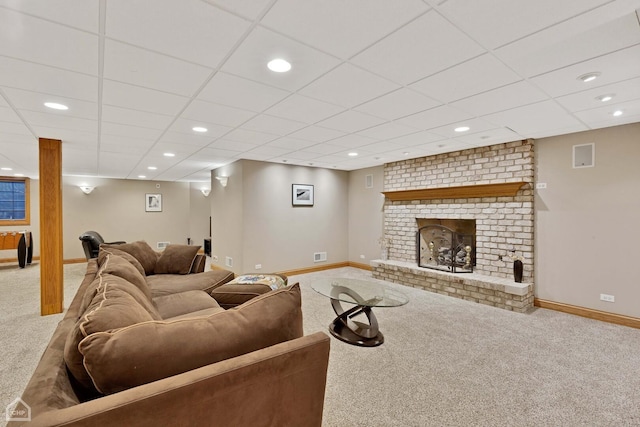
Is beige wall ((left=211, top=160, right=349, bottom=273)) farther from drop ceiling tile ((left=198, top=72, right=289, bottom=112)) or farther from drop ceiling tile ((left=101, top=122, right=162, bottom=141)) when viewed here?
drop ceiling tile ((left=198, top=72, right=289, bottom=112))

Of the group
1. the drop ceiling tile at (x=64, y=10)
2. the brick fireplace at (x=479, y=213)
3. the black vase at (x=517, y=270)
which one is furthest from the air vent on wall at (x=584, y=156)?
the drop ceiling tile at (x=64, y=10)

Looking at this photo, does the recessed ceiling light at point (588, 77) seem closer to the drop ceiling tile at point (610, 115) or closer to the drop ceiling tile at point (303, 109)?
the drop ceiling tile at point (610, 115)

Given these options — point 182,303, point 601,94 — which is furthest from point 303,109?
point 601,94

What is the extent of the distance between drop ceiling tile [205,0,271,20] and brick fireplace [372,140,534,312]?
414 cm

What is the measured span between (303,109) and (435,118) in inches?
56.5

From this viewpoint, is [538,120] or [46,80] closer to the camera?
[46,80]

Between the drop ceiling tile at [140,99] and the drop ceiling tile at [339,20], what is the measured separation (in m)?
1.40

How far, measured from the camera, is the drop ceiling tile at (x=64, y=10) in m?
1.41

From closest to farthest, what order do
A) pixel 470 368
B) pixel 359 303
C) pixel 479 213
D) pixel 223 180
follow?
pixel 470 368
pixel 359 303
pixel 479 213
pixel 223 180

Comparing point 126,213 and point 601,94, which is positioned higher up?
point 601,94

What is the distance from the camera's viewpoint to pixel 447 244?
5.43 m

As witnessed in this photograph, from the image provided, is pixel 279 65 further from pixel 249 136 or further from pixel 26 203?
pixel 26 203

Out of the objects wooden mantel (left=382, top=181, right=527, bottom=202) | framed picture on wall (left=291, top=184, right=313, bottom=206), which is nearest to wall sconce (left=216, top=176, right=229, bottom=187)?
framed picture on wall (left=291, top=184, right=313, bottom=206)

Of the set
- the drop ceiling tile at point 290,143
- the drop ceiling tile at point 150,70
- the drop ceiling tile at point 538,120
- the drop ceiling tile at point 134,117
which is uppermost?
the drop ceiling tile at point 538,120
